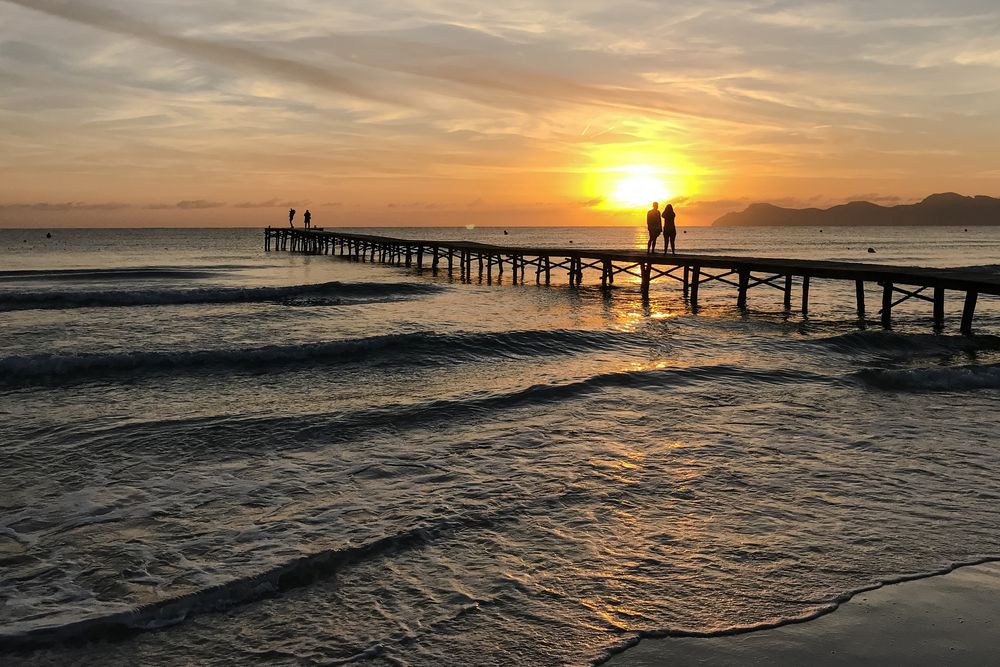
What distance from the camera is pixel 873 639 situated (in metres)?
4.28

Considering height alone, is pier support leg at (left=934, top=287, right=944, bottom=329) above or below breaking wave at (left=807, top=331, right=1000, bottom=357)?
above

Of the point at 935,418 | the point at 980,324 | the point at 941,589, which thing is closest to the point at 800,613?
the point at 941,589

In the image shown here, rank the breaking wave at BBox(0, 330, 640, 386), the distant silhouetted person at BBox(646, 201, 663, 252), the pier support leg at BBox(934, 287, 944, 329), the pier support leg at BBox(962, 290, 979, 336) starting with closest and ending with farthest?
the breaking wave at BBox(0, 330, 640, 386) < the pier support leg at BBox(962, 290, 979, 336) < the pier support leg at BBox(934, 287, 944, 329) < the distant silhouetted person at BBox(646, 201, 663, 252)

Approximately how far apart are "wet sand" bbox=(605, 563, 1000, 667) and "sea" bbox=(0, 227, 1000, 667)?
5.9 inches

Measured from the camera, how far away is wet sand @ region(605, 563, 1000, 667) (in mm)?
4062

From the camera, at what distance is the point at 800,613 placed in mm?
4574

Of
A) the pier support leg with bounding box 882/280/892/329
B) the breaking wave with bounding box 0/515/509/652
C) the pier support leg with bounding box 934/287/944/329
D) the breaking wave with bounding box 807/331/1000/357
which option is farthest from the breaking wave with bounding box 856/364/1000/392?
the breaking wave with bounding box 0/515/509/652

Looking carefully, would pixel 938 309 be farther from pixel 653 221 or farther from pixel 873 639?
pixel 873 639

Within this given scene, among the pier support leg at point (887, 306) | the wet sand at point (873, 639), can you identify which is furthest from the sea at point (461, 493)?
the pier support leg at point (887, 306)

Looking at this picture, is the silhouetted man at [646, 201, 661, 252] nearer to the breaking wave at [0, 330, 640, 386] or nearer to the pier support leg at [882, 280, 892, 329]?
the pier support leg at [882, 280, 892, 329]

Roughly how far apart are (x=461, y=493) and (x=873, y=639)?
145 inches

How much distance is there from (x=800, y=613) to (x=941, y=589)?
1.16 metres

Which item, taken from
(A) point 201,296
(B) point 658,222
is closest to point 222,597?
(B) point 658,222

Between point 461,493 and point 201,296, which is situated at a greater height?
point 201,296
